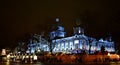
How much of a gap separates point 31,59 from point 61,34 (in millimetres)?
126036

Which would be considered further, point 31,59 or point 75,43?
point 75,43

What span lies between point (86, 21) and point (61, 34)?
97972 millimetres

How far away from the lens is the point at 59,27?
17025 cm

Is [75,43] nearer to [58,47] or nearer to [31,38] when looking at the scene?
[58,47]

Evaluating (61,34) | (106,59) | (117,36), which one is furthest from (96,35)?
(61,34)

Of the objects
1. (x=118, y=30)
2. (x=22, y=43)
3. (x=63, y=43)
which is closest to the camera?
(x=118, y=30)

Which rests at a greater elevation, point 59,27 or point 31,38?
point 59,27

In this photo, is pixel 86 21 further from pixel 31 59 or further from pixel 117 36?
pixel 31 59

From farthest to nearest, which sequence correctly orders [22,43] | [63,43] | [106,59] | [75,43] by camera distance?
[63,43], [75,43], [22,43], [106,59]

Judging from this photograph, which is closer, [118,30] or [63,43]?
[118,30]

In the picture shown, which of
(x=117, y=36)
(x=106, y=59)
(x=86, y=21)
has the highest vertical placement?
(x=86, y=21)

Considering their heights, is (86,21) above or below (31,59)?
above

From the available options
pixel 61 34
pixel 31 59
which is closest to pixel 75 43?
pixel 61 34

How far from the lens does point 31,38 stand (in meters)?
107
